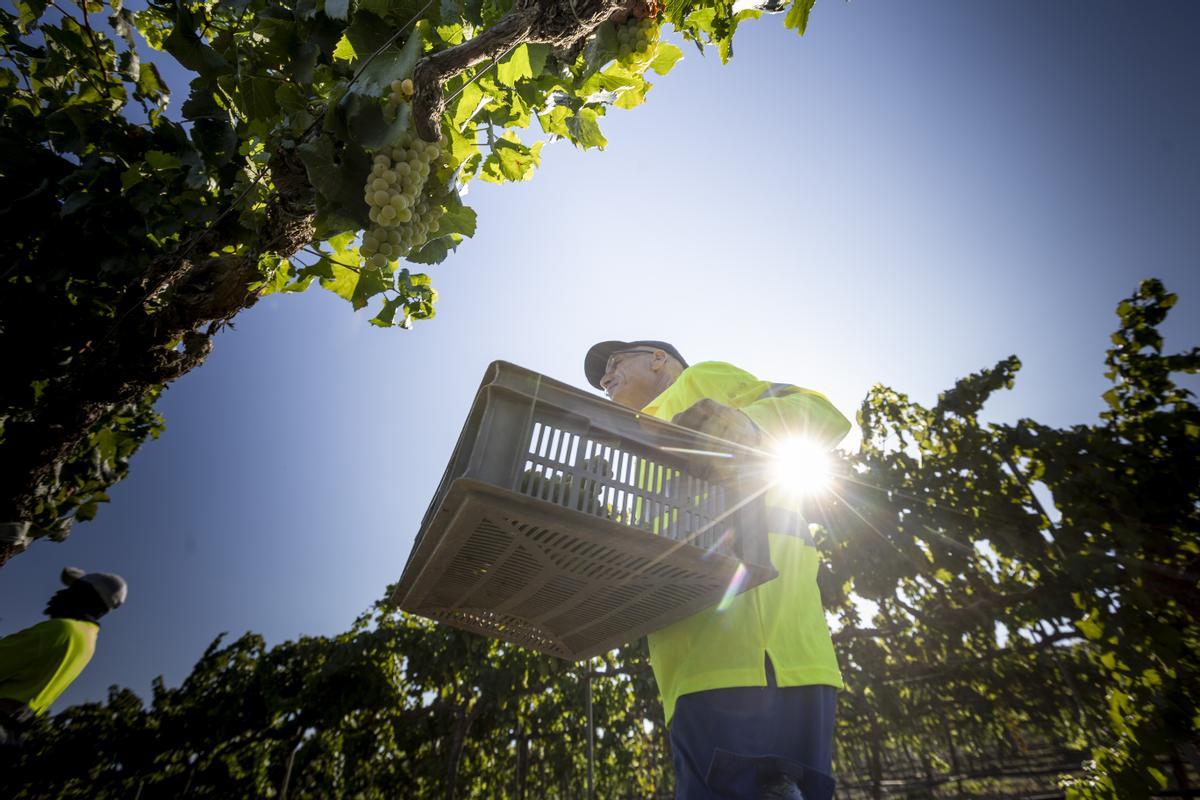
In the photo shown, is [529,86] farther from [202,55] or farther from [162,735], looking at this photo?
[162,735]

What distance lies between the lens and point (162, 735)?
838cm

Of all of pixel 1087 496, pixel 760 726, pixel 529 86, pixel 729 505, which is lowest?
pixel 760 726

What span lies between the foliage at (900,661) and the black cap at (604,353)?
9.80ft

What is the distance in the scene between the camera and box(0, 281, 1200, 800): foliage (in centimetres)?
317

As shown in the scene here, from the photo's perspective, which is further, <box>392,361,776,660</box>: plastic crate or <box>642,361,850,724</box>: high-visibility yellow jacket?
<box>642,361,850,724</box>: high-visibility yellow jacket

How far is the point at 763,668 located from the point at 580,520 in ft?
2.39

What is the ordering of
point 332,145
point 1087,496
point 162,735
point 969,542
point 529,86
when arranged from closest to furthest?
point 332,145, point 529,86, point 1087,496, point 969,542, point 162,735

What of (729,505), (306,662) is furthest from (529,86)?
(306,662)

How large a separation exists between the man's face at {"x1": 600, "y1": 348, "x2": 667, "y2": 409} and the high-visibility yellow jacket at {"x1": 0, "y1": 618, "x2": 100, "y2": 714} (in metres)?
4.57

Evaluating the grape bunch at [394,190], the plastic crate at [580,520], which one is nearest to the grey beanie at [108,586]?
the plastic crate at [580,520]

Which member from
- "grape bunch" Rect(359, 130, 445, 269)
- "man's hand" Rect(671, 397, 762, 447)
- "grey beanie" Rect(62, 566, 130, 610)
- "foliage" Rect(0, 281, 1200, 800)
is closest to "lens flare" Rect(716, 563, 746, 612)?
"man's hand" Rect(671, 397, 762, 447)

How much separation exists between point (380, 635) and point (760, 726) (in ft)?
36.2

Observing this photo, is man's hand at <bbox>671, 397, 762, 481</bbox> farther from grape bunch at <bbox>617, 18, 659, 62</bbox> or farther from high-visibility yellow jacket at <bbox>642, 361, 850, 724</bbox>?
grape bunch at <bbox>617, 18, 659, 62</bbox>

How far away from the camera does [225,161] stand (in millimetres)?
1711
